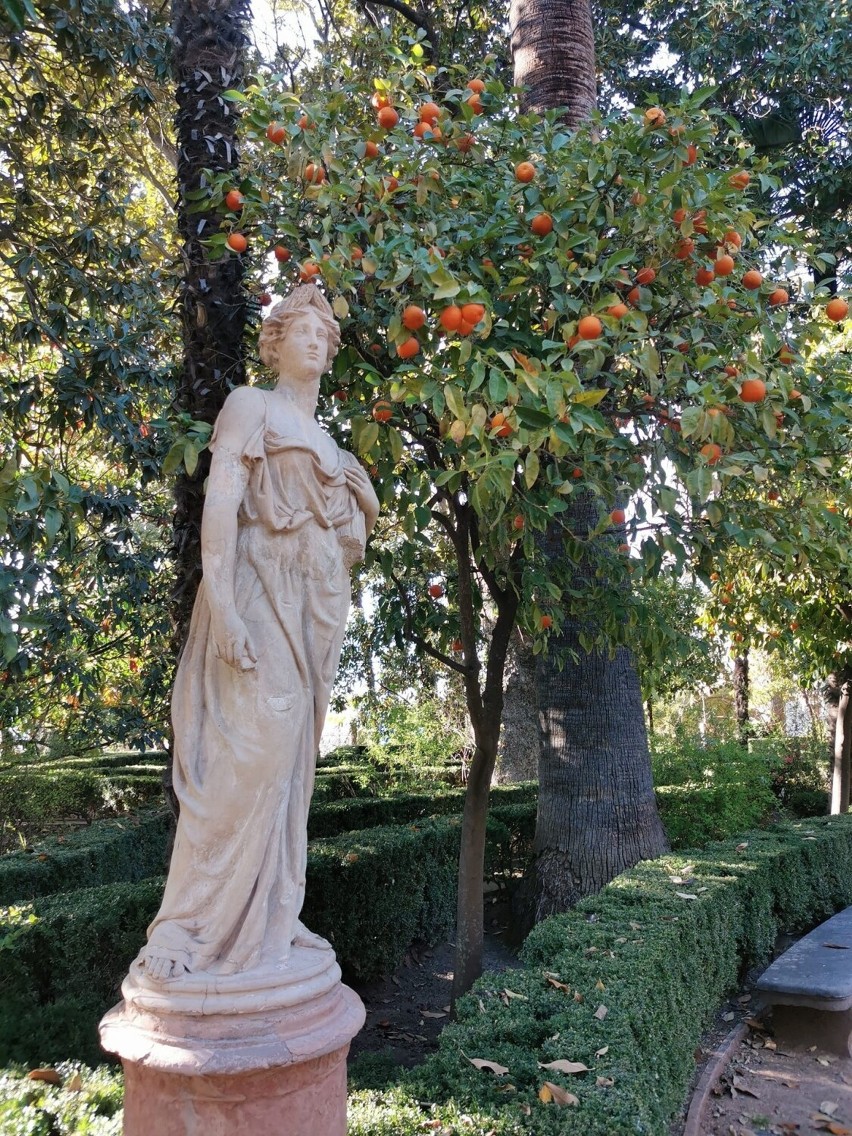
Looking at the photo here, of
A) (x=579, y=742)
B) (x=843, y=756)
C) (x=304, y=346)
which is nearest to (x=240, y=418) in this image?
Result: (x=304, y=346)

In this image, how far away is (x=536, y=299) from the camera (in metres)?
3.84

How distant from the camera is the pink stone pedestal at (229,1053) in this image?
8.30 feet

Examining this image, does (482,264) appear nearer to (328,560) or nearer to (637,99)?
(328,560)

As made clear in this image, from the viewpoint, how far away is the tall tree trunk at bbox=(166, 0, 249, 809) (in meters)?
4.18

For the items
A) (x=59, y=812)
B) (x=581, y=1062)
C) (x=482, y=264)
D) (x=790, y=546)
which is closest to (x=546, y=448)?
(x=482, y=264)

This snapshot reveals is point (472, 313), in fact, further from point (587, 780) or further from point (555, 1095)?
point (587, 780)

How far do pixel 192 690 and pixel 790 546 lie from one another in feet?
8.65

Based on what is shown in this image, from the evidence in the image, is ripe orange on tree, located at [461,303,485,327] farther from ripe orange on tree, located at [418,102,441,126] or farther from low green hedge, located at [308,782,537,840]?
low green hedge, located at [308,782,537,840]

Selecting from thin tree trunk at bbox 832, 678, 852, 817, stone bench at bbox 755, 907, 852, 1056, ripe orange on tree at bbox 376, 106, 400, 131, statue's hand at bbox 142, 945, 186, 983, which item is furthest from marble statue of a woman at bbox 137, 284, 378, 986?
thin tree trunk at bbox 832, 678, 852, 817

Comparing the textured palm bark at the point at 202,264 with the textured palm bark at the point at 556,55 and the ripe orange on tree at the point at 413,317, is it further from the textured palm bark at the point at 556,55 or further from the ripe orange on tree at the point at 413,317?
the textured palm bark at the point at 556,55

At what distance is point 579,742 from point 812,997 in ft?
7.70

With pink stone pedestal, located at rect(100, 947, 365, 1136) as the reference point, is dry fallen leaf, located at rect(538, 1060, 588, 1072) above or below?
below

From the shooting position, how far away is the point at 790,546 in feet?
13.0

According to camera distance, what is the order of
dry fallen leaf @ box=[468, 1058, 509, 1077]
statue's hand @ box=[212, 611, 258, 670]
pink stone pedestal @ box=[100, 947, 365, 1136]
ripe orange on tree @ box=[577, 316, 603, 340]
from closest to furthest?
pink stone pedestal @ box=[100, 947, 365, 1136], statue's hand @ box=[212, 611, 258, 670], ripe orange on tree @ box=[577, 316, 603, 340], dry fallen leaf @ box=[468, 1058, 509, 1077]
